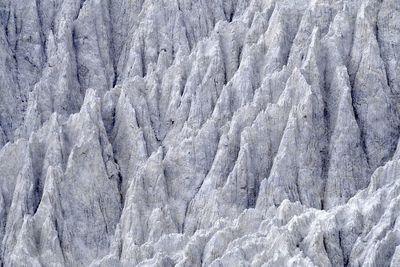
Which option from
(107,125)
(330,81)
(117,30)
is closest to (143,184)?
(107,125)

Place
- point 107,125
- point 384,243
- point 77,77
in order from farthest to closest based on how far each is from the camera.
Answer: point 77,77 < point 107,125 < point 384,243

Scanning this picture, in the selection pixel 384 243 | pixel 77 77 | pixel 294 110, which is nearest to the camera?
pixel 384 243

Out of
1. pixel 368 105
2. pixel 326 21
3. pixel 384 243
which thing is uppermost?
pixel 326 21

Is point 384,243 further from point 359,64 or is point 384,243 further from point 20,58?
point 20,58

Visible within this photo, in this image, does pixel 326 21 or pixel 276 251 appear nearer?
pixel 276 251

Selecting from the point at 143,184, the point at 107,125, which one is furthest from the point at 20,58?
the point at 143,184

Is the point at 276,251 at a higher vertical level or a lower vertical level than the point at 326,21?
lower

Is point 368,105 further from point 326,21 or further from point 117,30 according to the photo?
point 117,30
